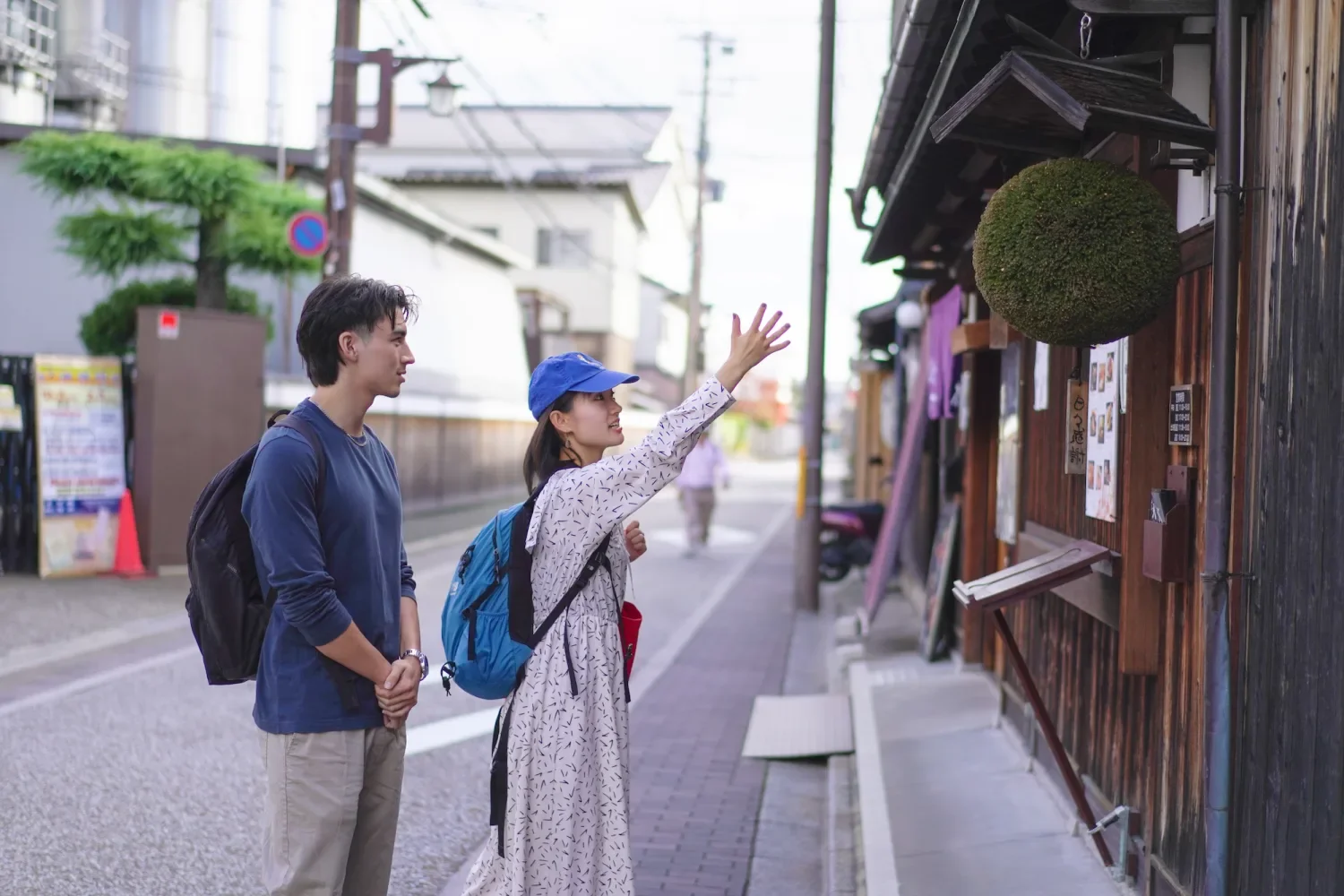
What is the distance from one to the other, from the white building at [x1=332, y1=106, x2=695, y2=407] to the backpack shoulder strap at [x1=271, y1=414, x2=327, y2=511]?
3348cm

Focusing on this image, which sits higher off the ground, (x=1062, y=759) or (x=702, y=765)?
(x=1062, y=759)

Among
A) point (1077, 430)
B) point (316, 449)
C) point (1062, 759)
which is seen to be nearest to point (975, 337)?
point (1077, 430)

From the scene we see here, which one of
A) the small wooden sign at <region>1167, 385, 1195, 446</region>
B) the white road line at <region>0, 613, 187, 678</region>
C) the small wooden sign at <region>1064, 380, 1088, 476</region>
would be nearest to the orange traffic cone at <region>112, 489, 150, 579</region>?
the white road line at <region>0, 613, 187, 678</region>

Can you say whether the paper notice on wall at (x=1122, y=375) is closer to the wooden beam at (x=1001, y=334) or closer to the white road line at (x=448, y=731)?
the wooden beam at (x=1001, y=334)

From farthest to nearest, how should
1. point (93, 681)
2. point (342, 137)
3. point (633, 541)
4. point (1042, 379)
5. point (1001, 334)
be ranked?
point (342, 137) → point (93, 681) → point (1001, 334) → point (1042, 379) → point (633, 541)

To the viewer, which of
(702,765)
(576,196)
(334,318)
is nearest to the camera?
(334,318)

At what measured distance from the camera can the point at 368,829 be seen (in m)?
3.62

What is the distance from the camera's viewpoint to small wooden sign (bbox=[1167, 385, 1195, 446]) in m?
3.99

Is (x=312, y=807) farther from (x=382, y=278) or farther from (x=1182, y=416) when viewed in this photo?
(x=382, y=278)

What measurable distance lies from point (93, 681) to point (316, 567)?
6565 millimetres

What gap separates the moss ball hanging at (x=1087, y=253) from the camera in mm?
3672

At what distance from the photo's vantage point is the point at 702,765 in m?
7.71

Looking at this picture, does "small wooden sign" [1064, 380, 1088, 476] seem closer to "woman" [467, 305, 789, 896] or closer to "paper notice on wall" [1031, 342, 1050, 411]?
"paper notice on wall" [1031, 342, 1050, 411]

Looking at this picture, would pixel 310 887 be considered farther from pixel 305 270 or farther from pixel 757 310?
pixel 305 270
